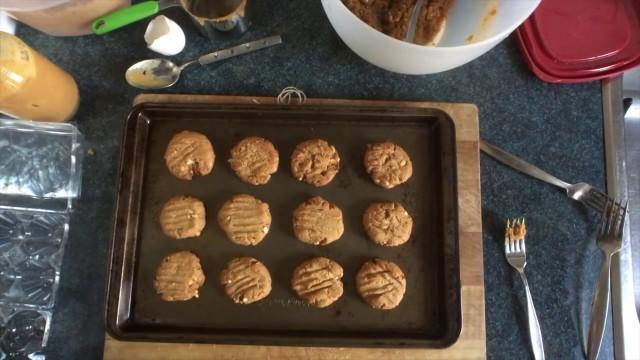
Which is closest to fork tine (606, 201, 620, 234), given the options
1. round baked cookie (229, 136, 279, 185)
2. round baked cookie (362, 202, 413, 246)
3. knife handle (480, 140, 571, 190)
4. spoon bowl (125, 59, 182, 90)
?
knife handle (480, 140, 571, 190)

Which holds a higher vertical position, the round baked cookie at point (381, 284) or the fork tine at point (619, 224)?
the fork tine at point (619, 224)

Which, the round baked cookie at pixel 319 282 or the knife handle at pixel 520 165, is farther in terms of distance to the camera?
the knife handle at pixel 520 165

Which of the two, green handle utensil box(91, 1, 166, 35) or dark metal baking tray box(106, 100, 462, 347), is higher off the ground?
green handle utensil box(91, 1, 166, 35)

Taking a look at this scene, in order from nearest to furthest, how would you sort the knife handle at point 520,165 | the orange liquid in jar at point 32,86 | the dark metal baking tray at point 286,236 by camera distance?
the orange liquid in jar at point 32,86, the dark metal baking tray at point 286,236, the knife handle at point 520,165

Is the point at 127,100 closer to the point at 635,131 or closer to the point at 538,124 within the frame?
the point at 538,124

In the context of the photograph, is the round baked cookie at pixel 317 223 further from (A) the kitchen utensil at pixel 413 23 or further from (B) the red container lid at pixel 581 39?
(B) the red container lid at pixel 581 39

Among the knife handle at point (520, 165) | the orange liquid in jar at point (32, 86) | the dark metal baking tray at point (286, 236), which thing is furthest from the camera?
the knife handle at point (520, 165)

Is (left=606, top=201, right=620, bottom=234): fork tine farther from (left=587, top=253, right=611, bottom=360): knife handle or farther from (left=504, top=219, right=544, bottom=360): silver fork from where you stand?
(left=504, top=219, right=544, bottom=360): silver fork

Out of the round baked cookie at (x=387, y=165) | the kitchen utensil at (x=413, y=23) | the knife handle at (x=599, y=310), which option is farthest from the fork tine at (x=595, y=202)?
the kitchen utensil at (x=413, y=23)
